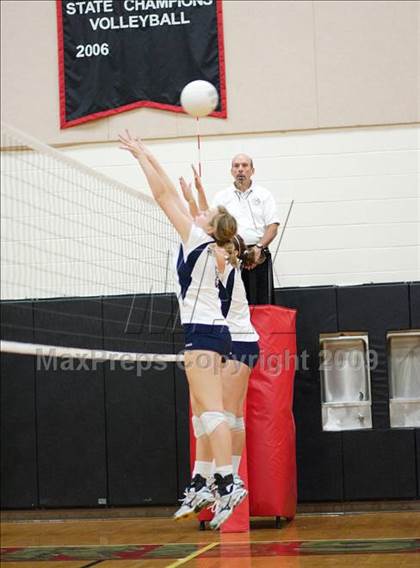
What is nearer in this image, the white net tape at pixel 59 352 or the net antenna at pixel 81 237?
the white net tape at pixel 59 352

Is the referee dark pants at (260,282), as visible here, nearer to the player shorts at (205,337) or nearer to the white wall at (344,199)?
the white wall at (344,199)

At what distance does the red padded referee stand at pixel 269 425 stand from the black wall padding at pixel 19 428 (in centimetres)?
202

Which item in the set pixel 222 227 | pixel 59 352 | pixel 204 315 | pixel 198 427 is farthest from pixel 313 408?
pixel 59 352

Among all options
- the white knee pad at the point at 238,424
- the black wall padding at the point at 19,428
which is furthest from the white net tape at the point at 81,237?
the white knee pad at the point at 238,424

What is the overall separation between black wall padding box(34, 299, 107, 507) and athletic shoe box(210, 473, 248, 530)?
3.64 meters

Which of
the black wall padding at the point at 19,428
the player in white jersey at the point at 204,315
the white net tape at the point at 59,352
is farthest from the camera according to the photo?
the black wall padding at the point at 19,428

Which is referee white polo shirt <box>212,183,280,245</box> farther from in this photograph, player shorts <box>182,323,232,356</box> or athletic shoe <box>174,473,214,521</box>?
athletic shoe <box>174,473,214,521</box>

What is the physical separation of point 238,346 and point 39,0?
5803 mm

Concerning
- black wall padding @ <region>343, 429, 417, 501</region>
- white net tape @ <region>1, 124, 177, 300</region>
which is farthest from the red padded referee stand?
white net tape @ <region>1, 124, 177, 300</region>

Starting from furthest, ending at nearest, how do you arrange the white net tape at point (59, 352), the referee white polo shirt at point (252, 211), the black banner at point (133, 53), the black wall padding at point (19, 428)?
the black banner at point (133, 53) < the black wall padding at point (19, 428) < the referee white polo shirt at point (252, 211) < the white net tape at point (59, 352)

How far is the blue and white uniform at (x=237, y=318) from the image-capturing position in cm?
724

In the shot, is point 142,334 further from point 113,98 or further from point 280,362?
point 113,98

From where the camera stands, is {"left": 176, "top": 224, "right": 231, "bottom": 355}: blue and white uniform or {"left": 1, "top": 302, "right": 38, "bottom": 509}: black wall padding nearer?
{"left": 176, "top": 224, "right": 231, "bottom": 355}: blue and white uniform

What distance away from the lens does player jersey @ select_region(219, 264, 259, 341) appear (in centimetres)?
727
